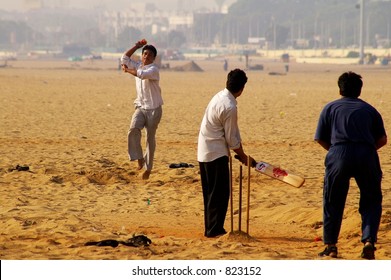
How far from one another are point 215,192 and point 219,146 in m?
0.41

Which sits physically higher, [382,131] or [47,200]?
[382,131]

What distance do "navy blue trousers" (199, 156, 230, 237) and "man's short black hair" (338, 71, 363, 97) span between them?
1.38 metres

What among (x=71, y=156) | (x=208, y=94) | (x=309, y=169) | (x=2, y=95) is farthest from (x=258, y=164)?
(x=208, y=94)

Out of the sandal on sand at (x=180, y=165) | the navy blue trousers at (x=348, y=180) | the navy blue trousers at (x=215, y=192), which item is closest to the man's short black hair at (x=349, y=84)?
the navy blue trousers at (x=348, y=180)

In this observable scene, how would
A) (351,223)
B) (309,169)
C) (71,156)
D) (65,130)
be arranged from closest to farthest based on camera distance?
(351,223)
(309,169)
(71,156)
(65,130)

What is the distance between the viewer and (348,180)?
24.7 feet

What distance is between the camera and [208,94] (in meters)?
34.4

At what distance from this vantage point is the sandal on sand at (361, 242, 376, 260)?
743cm

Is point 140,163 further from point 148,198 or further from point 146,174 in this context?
point 148,198

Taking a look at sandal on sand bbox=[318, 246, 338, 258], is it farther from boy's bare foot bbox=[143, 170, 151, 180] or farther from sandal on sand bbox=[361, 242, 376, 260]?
boy's bare foot bbox=[143, 170, 151, 180]

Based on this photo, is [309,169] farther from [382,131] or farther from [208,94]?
[208,94]

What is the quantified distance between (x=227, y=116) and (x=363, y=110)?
4.22 ft

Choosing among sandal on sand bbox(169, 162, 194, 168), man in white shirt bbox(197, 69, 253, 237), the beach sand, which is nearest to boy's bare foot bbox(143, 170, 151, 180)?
the beach sand

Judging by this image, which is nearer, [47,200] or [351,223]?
[351,223]
